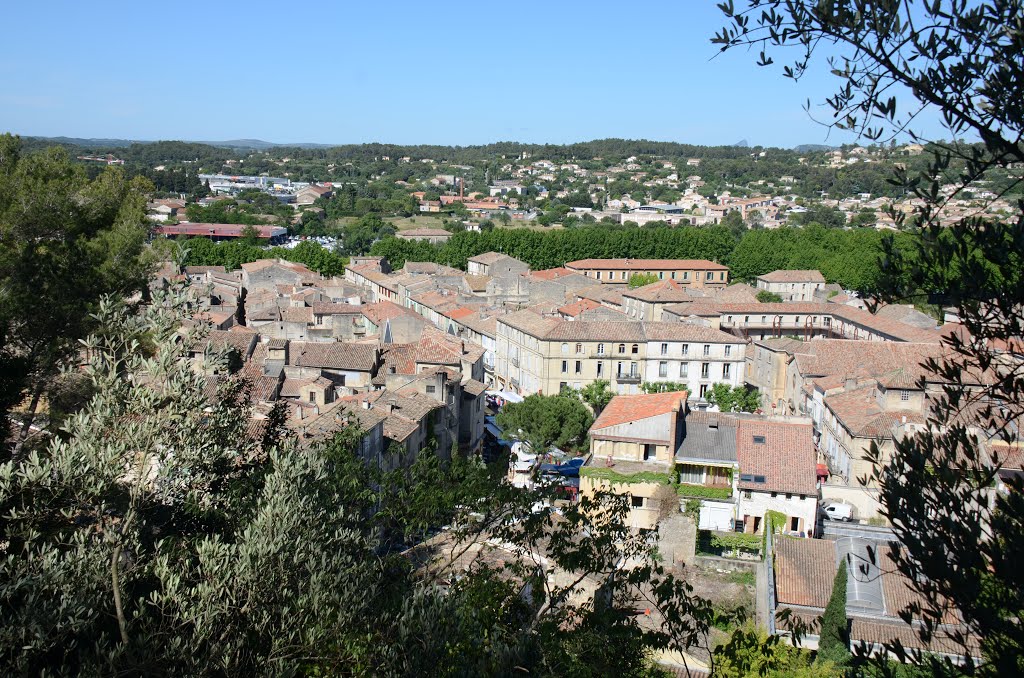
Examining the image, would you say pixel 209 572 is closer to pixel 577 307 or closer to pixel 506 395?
pixel 506 395

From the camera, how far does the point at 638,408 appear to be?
2562 cm

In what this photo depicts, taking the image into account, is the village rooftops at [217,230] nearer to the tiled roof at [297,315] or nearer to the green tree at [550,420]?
the tiled roof at [297,315]

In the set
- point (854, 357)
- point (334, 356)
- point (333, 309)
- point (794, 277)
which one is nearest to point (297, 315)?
point (333, 309)

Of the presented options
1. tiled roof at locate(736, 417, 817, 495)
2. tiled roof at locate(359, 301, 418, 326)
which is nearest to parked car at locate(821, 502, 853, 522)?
tiled roof at locate(736, 417, 817, 495)

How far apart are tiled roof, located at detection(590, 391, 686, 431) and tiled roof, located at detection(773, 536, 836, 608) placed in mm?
5550

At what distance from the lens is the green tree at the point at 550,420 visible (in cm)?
3064

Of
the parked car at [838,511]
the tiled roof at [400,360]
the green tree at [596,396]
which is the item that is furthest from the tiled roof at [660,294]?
the parked car at [838,511]

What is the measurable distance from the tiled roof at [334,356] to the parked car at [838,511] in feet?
49.9

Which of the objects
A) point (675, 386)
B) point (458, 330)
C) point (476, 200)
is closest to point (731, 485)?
point (675, 386)

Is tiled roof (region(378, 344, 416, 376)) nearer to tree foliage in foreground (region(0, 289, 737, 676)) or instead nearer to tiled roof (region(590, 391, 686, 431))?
tiled roof (region(590, 391, 686, 431))

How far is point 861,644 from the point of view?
16.7 ft

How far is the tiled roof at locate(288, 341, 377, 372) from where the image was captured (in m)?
29.7

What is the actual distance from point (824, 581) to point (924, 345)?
20927 millimetres

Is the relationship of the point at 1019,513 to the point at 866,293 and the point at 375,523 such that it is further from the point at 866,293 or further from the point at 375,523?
the point at 375,523
